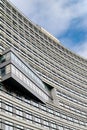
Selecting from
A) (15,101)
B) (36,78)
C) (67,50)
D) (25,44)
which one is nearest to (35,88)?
(36,78)

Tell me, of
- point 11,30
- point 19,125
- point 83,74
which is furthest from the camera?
point 83,74

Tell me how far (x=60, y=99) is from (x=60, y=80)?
34.8 ft

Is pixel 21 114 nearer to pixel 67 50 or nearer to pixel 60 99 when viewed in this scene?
pixel 60 99

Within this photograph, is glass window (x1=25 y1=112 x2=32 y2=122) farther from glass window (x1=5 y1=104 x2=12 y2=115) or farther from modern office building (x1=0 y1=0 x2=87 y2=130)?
glass window (x1=5 y1=104 x2=12 y2=115)

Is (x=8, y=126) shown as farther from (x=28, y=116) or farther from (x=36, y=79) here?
(x=36, y=79)

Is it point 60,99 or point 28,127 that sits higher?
point 60,99

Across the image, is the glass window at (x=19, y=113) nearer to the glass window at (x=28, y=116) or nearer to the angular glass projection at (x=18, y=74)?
the glass window at (x=28, y=116)

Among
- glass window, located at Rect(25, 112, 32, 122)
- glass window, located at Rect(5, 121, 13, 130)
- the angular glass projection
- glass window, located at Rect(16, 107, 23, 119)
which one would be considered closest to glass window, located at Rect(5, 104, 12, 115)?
glass window, located at Rect(16, 107, 23, 119)

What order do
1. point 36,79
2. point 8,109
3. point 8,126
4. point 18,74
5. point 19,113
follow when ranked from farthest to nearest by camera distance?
point 36,79 → point 18,74 → point 19,113 → point 8,109 → point 8,126

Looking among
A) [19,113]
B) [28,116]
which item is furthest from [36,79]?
[19,113]

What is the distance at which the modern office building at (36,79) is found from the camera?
69.5 metres

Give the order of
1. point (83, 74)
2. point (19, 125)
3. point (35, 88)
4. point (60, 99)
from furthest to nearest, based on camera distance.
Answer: point (83, 74) → point (60, 99) → point (35, 88) → point (19, 125)

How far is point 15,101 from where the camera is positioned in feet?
229

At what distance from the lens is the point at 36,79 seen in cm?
8481
